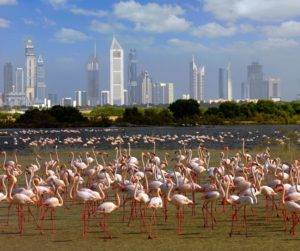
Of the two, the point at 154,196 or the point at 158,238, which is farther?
the point at 154,196

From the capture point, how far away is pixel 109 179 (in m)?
16.7

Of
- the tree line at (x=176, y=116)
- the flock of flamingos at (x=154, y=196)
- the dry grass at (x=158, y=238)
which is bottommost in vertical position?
the dry grass at (x=158, y=238)

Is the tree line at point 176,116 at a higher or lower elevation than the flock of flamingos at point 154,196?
higher

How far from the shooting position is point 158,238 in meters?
12.7

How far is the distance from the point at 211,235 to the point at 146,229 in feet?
4.67

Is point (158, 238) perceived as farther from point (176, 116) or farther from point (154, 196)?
point (176, 116)

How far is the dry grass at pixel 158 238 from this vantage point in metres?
12.0

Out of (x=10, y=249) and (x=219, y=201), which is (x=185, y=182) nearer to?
(x=219, y=201)

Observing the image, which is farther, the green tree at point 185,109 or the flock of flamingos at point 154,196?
the green tree at point 185,109

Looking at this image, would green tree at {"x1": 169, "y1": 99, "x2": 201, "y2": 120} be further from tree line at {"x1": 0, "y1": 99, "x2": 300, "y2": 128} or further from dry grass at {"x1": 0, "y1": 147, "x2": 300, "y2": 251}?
dry grass at {"x1": 0, "y1": 147, "x2": 300, "y2": 251}

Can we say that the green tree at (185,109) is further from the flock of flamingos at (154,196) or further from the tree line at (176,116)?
the flock of flamingos at (154,196)

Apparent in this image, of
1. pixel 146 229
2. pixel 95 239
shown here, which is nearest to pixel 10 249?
pixel 95 239

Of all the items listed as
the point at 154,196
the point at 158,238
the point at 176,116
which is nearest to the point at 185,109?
the point at 176,116

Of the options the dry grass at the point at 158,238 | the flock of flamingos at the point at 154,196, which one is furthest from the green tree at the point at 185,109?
the dry grass at the point at 158,238
